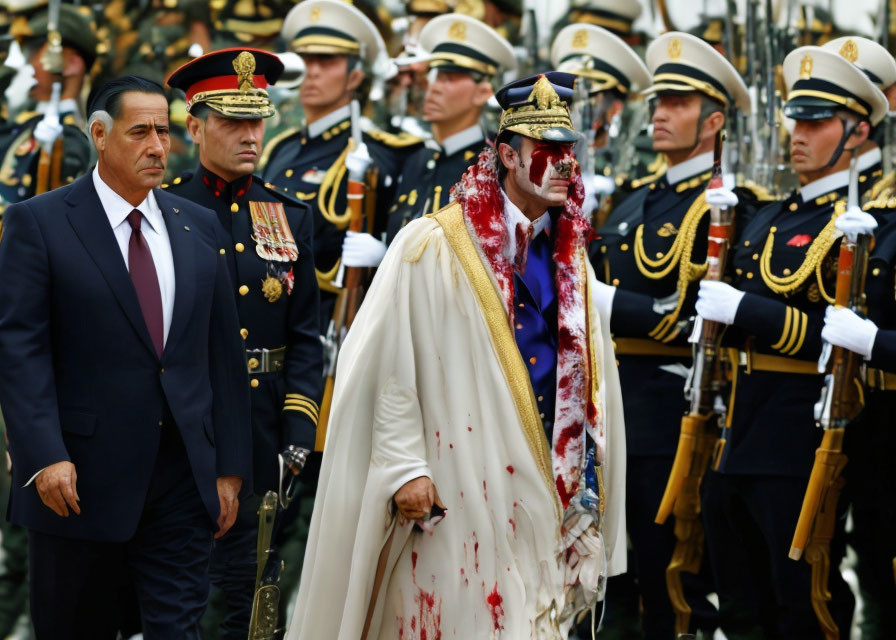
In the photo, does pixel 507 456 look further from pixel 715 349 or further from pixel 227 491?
pixel 715 349

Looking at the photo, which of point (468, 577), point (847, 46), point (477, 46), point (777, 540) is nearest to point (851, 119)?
point (847, 46)

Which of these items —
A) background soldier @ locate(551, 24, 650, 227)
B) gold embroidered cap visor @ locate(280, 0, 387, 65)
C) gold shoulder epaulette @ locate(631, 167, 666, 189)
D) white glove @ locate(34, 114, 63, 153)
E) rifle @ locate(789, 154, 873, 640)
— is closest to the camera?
rifle @ locate(789, 154, 873, 640)

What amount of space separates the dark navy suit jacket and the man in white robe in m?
0.47

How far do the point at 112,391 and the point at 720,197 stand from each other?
2903mm

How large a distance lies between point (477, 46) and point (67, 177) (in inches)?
84.6

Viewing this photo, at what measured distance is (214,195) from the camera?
640 cm

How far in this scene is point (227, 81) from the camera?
6.38 metres

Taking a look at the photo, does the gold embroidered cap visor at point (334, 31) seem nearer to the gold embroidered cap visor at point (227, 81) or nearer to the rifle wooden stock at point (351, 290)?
the rifle wooden stock at point (351, 290)

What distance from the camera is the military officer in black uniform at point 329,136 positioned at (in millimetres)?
8531

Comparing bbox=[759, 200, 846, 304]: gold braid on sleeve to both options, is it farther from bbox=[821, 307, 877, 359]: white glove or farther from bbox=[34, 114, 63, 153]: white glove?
bbox=[34, 114, 63, 153]: white glove

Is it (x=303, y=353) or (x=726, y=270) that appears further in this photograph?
(x=726, y=270)

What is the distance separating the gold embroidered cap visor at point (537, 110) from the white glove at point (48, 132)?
12.7ft

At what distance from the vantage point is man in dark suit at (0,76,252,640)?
194 inches

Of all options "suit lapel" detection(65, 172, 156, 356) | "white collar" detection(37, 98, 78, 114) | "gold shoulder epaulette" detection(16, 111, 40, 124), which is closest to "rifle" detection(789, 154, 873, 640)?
"suit lapel" detection(65, 172, 156, 356)
